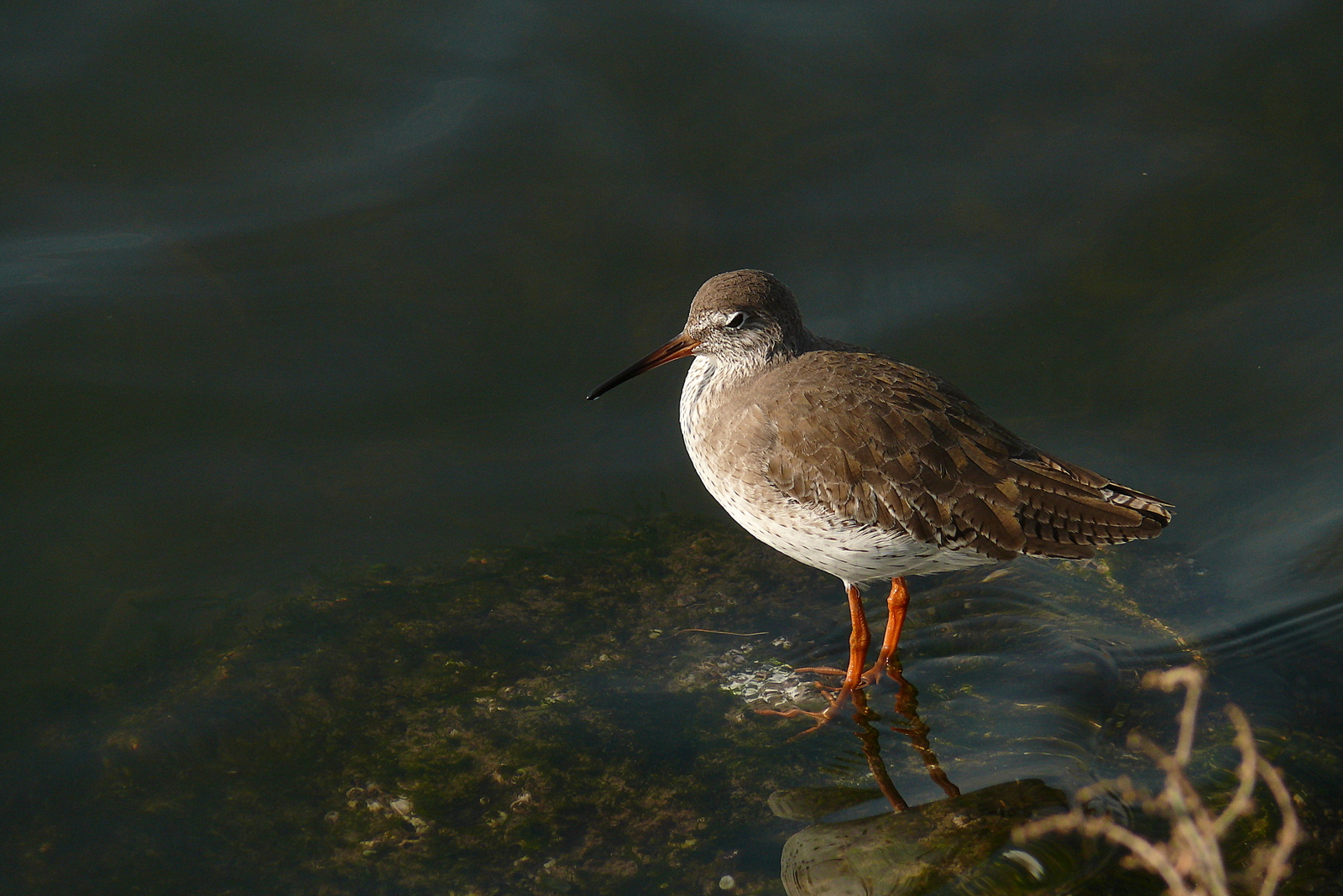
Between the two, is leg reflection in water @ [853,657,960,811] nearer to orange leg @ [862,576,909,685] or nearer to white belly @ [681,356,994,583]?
orange leg @ [862,576,909,685]

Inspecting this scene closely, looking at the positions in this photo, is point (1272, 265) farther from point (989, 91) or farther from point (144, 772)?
point (144, 772)

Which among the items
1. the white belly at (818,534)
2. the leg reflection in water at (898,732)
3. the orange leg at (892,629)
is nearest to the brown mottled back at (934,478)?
the white belly at (818,534)

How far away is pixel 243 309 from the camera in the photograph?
26.2 feet

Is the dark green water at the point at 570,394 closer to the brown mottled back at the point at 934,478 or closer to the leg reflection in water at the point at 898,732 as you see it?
the leg reflection in water at the point at 898,732

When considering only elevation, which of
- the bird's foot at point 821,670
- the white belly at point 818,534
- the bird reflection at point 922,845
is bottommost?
the bird reflection at point 922,845

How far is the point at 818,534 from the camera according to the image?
5926 millimetres

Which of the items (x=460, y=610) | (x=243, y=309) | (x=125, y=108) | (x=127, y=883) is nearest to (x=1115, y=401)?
(x=460, y=610)

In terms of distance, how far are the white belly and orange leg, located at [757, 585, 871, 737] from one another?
0.79ft

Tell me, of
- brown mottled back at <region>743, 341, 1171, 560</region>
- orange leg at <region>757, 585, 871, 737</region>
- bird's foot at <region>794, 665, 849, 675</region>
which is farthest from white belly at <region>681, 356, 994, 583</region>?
bird's foot at <region>794, 665, 849, 675</region>

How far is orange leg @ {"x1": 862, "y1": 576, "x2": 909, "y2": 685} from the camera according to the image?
21.3 ft

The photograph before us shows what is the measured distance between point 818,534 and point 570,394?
269 centimetres

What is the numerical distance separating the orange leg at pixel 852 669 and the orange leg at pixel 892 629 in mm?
79

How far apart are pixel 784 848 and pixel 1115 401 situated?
427cm

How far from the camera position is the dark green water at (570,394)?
5758 millimetres
